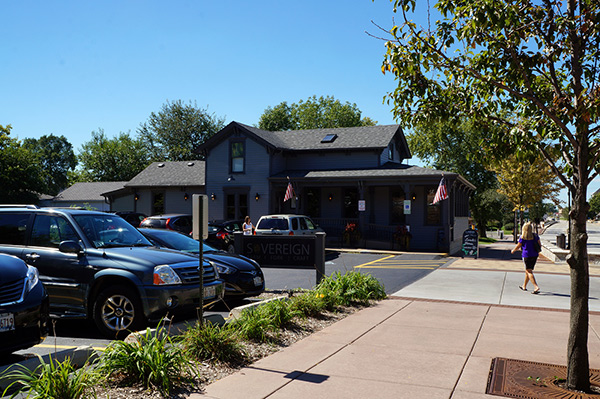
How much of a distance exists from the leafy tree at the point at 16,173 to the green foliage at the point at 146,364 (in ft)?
152

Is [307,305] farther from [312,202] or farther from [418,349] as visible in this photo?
[312,202]

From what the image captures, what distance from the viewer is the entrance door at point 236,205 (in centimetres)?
3095

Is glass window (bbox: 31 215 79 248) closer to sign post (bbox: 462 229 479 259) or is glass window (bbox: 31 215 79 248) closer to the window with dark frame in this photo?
sign post (bbox: 462 229 479 259)

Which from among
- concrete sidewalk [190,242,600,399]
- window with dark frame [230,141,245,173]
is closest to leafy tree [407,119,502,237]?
window with dark frame [230,141,245,173]

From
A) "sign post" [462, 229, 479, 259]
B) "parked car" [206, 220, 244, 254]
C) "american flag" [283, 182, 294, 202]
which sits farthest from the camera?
"american flag" [283, 182, 294, 202]

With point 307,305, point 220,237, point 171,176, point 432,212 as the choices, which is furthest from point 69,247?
point 171,176

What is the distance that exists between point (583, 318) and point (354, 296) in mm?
5300

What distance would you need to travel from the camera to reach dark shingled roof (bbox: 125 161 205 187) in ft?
111

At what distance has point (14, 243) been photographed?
26.3 feet

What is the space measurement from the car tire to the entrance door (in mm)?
23438

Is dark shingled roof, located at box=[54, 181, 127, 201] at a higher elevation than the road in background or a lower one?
higher

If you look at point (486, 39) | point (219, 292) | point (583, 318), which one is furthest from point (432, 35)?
point (219, 292)

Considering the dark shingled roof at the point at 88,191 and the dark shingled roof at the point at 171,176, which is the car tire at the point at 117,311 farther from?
the dark shingled roof at the point at 88,191

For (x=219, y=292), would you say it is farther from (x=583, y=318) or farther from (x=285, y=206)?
(x=285, y=206)
